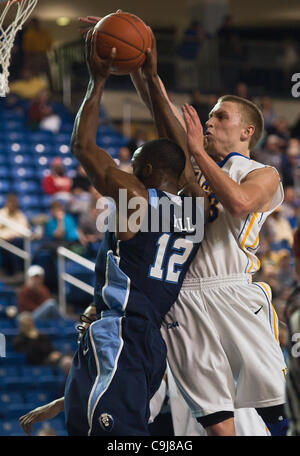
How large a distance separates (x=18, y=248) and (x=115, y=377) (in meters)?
6.64

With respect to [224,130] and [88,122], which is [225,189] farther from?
[88,122]

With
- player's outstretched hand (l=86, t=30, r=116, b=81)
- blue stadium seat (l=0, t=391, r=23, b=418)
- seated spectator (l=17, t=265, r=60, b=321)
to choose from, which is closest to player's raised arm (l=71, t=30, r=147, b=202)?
player's outstretched hand (l=86, t=30, r=116, b=81)

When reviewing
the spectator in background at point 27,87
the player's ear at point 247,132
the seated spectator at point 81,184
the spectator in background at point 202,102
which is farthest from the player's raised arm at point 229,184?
the spectator in background at point 27,87

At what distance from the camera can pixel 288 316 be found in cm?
283

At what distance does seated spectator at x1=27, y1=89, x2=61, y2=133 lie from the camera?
1391 centimetres

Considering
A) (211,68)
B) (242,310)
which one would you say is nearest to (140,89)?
(242,310)

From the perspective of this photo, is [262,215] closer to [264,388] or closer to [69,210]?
[264,388]

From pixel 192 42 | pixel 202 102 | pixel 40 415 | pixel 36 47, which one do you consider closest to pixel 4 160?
pixel 36 47

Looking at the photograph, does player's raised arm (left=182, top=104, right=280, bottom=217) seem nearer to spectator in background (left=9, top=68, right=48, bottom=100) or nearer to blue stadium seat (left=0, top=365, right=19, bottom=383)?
blue stadium seat (left=0, top=365, right=19, bottom=383)

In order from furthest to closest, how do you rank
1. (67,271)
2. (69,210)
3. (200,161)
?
1. (69,210)
2. (67,271)
3. (200,161)

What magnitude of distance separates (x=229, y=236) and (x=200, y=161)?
460mm

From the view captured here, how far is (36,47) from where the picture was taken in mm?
15344

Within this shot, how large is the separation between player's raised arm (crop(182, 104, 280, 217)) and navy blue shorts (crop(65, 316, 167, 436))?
69 cm


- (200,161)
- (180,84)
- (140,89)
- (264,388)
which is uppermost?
(180,84)
